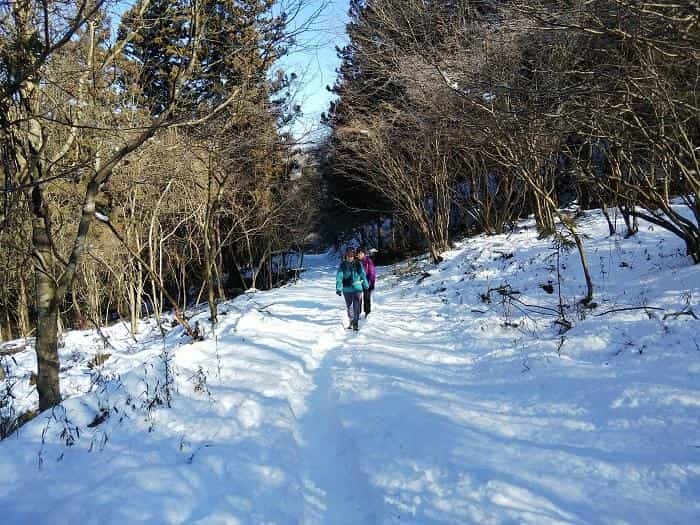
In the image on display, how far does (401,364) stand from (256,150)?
6.71 metres

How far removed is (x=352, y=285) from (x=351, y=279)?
0.14m

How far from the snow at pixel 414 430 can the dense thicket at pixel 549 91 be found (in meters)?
1.87

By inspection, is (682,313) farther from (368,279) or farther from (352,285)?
(368,279)

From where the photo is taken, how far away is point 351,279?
8969 millimetres

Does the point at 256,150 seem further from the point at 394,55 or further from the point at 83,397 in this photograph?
the point at 83,397

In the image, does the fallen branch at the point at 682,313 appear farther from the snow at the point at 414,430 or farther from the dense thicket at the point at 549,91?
the dense thicket at the point at 549,91

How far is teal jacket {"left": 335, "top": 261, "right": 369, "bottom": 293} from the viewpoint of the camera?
29.2 ft

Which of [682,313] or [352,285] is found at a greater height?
[352,285]

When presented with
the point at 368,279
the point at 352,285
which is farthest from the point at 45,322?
the point at 368,279

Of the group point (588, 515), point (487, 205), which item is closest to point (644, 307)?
point (588, 515)

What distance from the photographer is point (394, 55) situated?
8.74 metres

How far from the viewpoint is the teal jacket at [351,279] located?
8.90 m

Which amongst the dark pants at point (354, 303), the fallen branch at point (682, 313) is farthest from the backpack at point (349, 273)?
the fallen branch at point (682, 313)

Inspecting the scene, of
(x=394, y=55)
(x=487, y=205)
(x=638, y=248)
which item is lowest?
(x=638, y=248)
